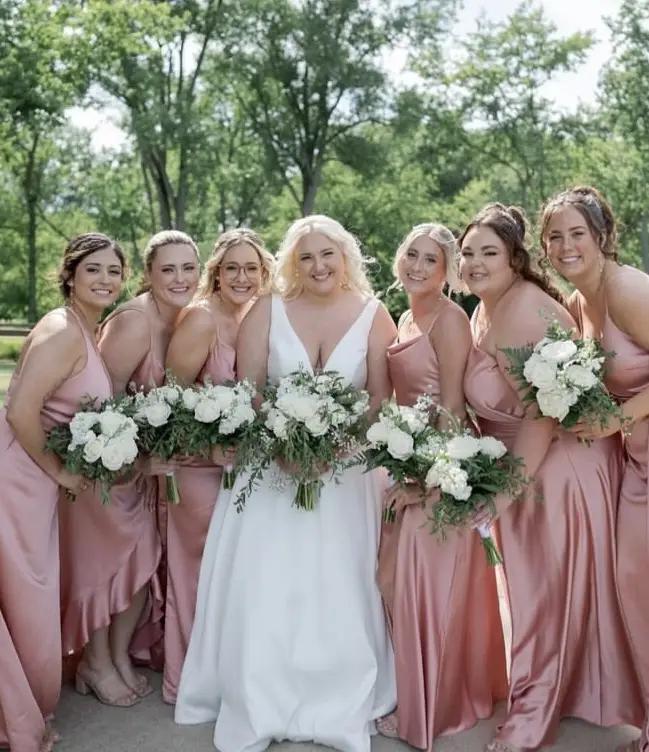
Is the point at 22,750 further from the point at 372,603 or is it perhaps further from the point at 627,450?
the point at 627,450

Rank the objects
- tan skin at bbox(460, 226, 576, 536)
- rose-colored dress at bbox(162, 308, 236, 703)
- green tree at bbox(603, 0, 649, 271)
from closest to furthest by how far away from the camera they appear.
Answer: tan skin at bbox(460, 226, 576, 536)
rose-colored dress at bbox(162, 308, 236, 703)
green tree at bbox(603, 0, 649, 271)

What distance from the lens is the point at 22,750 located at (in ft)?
14.9

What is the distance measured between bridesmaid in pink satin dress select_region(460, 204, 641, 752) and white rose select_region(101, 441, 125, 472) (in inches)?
80.4

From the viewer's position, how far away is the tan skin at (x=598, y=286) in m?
4.61

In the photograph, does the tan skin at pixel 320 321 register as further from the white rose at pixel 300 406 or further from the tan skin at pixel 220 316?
the white rose at pixel 300 406

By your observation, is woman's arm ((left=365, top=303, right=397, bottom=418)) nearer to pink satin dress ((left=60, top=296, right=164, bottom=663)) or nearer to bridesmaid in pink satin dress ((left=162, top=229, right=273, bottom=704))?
bridesmaid in pink satin dress ((left=162, top=229, right=273, bottom=704))

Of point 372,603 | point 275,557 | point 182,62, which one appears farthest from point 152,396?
point 182,62

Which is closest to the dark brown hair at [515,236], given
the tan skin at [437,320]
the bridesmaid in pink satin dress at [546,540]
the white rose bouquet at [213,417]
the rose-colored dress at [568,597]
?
the bridesmaid in pink satin dress at [546,540]

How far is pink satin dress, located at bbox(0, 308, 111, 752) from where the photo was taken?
457 centimetres

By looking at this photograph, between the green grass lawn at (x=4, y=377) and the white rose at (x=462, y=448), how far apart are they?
1482cm

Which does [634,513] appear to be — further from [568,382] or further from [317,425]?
[317,425]

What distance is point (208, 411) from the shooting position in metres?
4.78

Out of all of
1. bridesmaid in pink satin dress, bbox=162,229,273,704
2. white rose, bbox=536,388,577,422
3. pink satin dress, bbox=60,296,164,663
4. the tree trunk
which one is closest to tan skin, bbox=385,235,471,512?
white rose, bbox=536,388,577,422

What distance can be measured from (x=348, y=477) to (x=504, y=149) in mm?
34823
